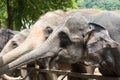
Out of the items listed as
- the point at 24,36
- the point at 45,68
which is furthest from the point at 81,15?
the point at 24,36

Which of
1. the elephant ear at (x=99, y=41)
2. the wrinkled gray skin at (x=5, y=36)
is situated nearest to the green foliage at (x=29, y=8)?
the wrinkled gray skin at (x=5, y=36)

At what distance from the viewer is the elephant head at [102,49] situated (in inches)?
124

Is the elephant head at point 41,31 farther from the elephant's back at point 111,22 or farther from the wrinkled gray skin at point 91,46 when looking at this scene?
the elephant's back at point 111,22

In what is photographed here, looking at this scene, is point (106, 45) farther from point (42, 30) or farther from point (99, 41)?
point (42, 30)

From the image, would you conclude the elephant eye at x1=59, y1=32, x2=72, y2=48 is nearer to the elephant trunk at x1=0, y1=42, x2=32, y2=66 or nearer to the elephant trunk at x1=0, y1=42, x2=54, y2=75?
the elephant trunk at x1=0, y1=42, x2=54, y2=75

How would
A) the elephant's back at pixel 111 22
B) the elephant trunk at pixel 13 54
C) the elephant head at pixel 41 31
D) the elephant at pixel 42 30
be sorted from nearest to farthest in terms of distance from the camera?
the elephant's back at pixel 111 22 < the elephant trunk at pixel 13 54 < the elephant head at pixel 41 31 < the elephant at pixel 42 30

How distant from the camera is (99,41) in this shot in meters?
3.15

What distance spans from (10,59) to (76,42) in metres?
0.65

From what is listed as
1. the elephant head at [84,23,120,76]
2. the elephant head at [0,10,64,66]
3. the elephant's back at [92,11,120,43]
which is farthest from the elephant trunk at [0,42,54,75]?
the elephant head at [0,10,64,66]

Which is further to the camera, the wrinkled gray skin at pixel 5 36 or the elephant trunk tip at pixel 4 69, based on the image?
the wrinkled gray skin at pixel 5 36

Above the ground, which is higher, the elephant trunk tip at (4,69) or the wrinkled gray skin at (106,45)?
the wrinkled gray skin at (106,45)

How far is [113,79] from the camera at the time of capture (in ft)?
11.0

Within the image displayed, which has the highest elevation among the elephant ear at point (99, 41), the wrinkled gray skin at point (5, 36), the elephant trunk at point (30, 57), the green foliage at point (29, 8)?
the elephant ear at point (99, 41)

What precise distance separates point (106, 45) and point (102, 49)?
54 mm
